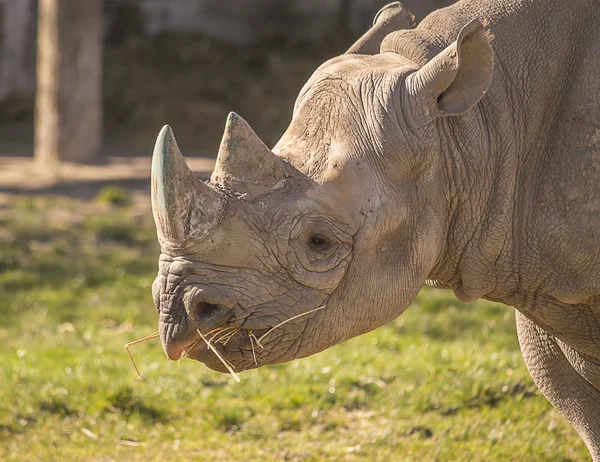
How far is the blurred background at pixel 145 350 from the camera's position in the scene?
551 centimetres

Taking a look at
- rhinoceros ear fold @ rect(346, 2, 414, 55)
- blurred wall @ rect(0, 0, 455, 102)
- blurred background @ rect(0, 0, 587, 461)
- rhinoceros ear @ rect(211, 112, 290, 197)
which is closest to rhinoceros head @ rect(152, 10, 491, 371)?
rhinoceros ear @ rect(211, 112, 290, 197)

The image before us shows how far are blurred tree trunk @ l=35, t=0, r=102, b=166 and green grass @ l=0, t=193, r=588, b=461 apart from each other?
4102 millimetres

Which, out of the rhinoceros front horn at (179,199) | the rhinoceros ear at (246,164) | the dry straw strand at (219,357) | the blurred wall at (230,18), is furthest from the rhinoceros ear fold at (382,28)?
the blurred wall at (230,18)

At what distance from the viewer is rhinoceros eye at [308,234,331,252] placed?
139 inches

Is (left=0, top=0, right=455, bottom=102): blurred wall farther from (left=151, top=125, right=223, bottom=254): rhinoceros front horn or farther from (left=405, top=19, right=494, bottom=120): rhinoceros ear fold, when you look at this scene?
(left=151, top=125, right=223, bottom=254): rhinoceros front horn

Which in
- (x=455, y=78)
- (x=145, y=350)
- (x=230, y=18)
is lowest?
(x=145, y=350)

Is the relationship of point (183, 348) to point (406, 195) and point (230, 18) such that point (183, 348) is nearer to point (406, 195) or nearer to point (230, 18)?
point (406, 195)

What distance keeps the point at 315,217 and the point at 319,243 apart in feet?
0.34

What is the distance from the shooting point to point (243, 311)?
135 inches

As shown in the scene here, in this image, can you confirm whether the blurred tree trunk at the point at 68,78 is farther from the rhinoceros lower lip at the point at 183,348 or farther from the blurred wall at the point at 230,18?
the rhinoceros lower lip at the point at 183,348

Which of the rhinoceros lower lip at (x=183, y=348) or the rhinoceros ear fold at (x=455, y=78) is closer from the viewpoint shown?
the rhinoceros lower lip at (x=183, y=348)

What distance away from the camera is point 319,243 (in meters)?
3.54

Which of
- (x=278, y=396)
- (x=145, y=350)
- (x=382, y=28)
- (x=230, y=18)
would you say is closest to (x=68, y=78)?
(x=230, y=18)

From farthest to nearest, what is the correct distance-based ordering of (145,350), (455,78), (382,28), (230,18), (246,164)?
1. (230,18)
2. (145,350)
3. (382,28)
4. (455,78)
5. (246,164)
